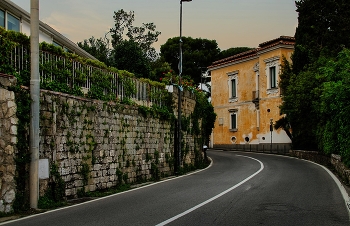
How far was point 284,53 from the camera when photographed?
4381 cm

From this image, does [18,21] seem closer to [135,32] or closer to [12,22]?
[12,22]

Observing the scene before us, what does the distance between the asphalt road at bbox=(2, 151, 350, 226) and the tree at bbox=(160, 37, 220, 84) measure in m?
51.2

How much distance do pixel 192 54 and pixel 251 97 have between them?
19788 mm

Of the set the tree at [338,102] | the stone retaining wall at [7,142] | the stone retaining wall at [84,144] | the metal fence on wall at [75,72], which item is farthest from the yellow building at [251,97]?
the stone retaining wall at [7,142]

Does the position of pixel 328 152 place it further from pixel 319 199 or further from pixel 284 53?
pixel 284 53

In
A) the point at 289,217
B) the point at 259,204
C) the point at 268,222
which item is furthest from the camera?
the point at 259,204

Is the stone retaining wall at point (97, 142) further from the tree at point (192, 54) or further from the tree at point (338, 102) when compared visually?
the tree at point (192, 54)

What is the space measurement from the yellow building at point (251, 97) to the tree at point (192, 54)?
10675mm

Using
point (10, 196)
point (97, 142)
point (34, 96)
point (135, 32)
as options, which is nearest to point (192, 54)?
point (135, 32)

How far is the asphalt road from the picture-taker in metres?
9.04

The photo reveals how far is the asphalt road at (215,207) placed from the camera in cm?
904

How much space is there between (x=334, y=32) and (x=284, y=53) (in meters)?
10.2

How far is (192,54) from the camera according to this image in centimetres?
6681

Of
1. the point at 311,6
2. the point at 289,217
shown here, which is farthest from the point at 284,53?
the point at 289,217
